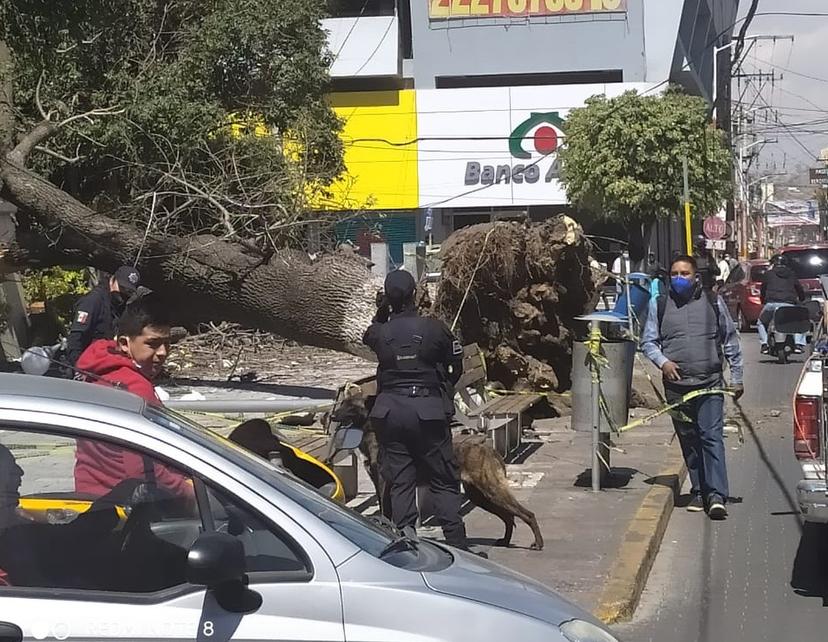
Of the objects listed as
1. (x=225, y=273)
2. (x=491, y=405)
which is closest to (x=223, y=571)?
(x=491, y=405)

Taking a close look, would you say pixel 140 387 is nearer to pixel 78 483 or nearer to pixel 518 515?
pixel 78 483

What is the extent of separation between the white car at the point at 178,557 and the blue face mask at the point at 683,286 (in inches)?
218

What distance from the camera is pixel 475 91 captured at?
130 feet

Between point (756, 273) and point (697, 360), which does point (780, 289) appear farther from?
point (697, 360)

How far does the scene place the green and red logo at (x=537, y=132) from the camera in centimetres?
3931

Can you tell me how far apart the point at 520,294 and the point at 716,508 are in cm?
468

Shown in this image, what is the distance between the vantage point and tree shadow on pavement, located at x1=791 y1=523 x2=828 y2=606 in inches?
262

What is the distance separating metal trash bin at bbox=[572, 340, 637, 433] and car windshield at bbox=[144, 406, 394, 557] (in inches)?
234

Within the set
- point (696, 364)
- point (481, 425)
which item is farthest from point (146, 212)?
point (696, 364)

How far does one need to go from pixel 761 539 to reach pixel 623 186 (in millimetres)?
28987

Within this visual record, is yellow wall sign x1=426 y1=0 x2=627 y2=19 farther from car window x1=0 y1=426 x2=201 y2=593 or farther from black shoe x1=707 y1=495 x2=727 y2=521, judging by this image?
car window x1=0 y1=426 x2=201 y2=593

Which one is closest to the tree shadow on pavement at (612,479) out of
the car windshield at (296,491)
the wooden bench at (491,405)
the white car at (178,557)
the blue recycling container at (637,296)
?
the wooden bench at (491,405)

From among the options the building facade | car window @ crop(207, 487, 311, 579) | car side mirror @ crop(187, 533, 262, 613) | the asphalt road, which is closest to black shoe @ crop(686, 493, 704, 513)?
the asphalt road

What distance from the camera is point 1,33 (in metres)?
9.23
